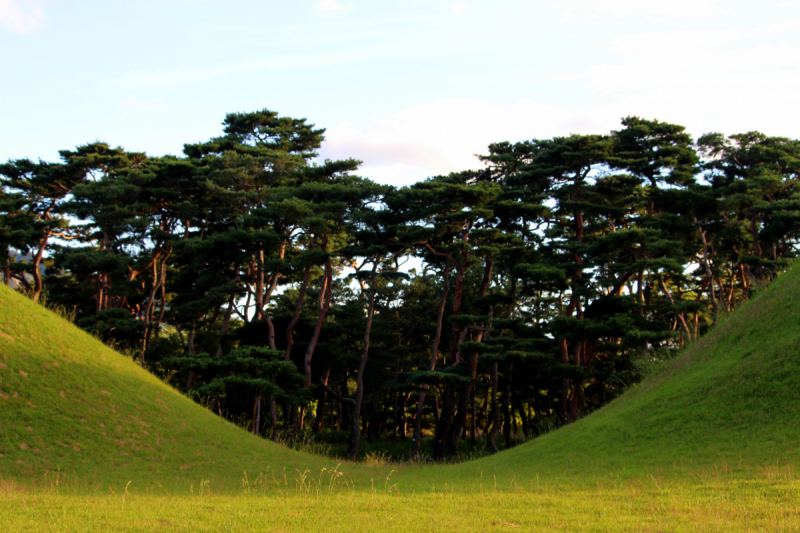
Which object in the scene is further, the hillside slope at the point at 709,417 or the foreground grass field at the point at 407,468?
the hillside slope at the point at 709,417

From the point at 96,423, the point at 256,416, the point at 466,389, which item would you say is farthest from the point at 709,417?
the point at 256,416

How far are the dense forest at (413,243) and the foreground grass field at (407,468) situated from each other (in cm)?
613

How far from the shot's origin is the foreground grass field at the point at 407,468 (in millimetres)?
8242

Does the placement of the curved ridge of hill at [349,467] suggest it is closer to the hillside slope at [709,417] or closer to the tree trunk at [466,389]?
the hillside slope at [709,417]

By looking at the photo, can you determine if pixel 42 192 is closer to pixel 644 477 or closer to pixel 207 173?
pixel 207 173

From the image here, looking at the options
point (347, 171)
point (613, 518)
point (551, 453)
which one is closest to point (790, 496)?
point (613, 518)

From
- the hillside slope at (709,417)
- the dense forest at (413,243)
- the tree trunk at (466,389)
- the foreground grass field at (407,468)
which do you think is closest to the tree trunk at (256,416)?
the dense forest at (413,243)

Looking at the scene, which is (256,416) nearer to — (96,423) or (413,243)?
(413,243)

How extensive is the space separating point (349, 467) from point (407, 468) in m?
2.79

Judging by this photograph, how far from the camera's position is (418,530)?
7.48 m

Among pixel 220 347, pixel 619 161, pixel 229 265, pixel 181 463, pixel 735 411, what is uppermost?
pixel 619 161

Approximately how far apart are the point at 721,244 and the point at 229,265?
82.1 ft

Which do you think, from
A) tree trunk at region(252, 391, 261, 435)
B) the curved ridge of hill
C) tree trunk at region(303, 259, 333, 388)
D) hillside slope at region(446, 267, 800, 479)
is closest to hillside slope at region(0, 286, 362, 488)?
the curved ridge of hill

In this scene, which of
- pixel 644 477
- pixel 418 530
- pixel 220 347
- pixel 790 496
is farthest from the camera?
pixel 220 347
